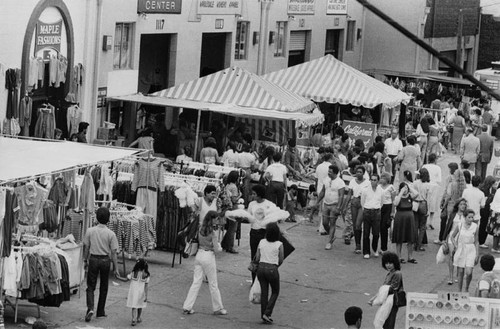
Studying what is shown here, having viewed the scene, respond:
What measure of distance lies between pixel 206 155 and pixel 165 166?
6.78 feet

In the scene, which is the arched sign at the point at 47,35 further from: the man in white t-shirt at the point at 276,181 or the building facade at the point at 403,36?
the building facade at the point at 403,36

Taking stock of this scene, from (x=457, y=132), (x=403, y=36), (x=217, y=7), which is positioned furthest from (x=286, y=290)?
(x=403, y=36)

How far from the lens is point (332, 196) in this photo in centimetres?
1898

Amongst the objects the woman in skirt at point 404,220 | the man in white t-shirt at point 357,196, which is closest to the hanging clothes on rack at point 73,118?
the man in white t-shirt at point 357,196

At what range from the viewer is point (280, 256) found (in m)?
14.2

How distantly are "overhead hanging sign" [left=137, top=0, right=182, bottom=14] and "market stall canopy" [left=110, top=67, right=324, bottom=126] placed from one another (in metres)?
1.65

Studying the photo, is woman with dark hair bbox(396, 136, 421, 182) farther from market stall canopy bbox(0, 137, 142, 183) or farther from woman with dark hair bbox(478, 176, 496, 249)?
market stall canopy bbox(0, 137, 142, 183)

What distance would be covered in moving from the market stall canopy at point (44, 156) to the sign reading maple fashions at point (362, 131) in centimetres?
1159

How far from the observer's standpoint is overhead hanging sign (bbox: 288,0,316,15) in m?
30.4

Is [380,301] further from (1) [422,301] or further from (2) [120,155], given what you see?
(2) [120,155]

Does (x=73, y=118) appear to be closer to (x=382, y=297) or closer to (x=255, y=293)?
(x=255, y=293)

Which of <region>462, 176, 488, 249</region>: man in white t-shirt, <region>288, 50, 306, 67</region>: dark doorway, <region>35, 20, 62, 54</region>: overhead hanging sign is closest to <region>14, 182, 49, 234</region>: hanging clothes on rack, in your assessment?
<region>462, 176, 488, 249</region>: man in white t-shirt

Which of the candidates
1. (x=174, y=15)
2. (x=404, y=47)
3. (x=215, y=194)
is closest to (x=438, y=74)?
(x=404, y=47)

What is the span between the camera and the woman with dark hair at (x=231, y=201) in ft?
Answer: 58.2
